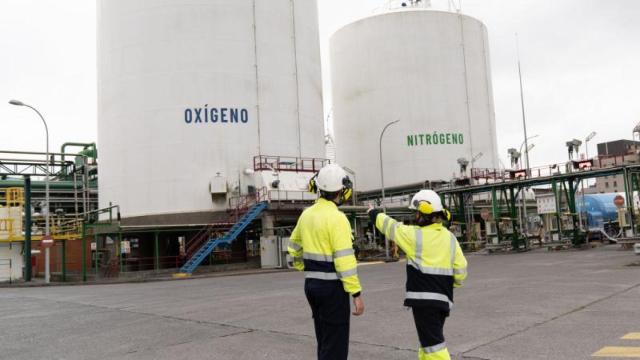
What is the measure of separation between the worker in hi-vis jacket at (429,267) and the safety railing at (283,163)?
93.6ft

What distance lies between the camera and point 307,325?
9305 millimetres

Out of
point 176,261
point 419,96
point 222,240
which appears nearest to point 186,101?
point 222,240

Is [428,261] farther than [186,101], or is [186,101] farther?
[186,101]

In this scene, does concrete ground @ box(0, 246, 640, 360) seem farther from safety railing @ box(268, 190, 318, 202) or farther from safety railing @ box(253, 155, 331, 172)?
safety railing @ box(253, 155, 331, 172)

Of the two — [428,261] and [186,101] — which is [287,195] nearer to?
[186,101]

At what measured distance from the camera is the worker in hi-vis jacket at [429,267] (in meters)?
4.96

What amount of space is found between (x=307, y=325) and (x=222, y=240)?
20556 mm

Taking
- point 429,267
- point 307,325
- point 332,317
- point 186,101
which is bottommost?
point 307,325

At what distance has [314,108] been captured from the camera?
38.6m

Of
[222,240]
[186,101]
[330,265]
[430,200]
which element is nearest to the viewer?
[330,265]

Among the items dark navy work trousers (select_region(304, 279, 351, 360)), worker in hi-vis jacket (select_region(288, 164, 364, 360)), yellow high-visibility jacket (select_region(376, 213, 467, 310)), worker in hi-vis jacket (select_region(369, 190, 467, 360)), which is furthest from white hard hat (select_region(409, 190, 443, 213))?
dark navy work trousers (select_region(304, 279, 351, 360))

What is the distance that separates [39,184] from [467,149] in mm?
36499

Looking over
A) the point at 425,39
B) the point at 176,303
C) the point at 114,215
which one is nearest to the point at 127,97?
the point at 114,215

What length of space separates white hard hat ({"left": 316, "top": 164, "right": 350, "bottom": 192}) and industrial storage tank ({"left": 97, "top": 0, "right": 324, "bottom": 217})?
28.0 m
